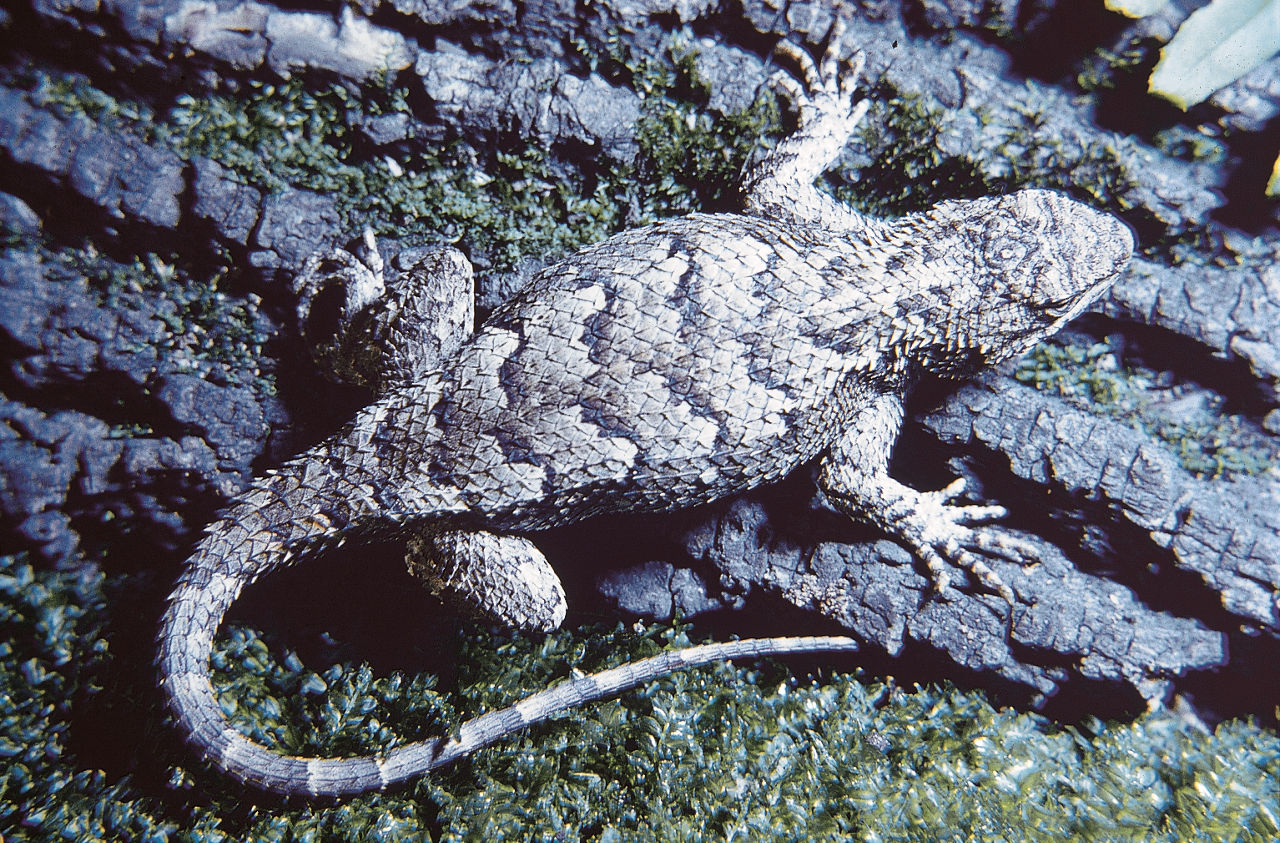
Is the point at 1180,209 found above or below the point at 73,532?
above

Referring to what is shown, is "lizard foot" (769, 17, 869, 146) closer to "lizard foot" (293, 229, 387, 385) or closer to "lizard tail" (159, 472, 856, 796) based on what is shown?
"lizard foot" (293, 229, 387, 385)

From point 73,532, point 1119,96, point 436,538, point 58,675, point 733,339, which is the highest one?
point 1119,96

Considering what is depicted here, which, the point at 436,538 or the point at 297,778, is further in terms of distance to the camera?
the point at 436,538

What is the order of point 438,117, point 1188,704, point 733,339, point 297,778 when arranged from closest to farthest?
point 297,778 → point 733,339 → point 438,117 → point 1188,704

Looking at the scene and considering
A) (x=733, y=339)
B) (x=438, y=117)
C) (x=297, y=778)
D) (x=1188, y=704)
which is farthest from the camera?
(x=1188, y=704)

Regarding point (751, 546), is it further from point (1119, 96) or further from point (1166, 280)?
point (1119, 96)

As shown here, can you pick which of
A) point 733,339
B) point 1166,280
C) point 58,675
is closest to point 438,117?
point 733,339

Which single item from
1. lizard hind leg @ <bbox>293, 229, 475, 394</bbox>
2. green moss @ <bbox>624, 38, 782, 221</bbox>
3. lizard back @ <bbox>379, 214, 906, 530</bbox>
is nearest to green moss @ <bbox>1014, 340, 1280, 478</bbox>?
lizard back @ <bbox>379, 214, 906, 530</bbox>

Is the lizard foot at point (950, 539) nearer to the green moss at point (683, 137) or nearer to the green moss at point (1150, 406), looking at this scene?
the green moss at point (1150, 406)
